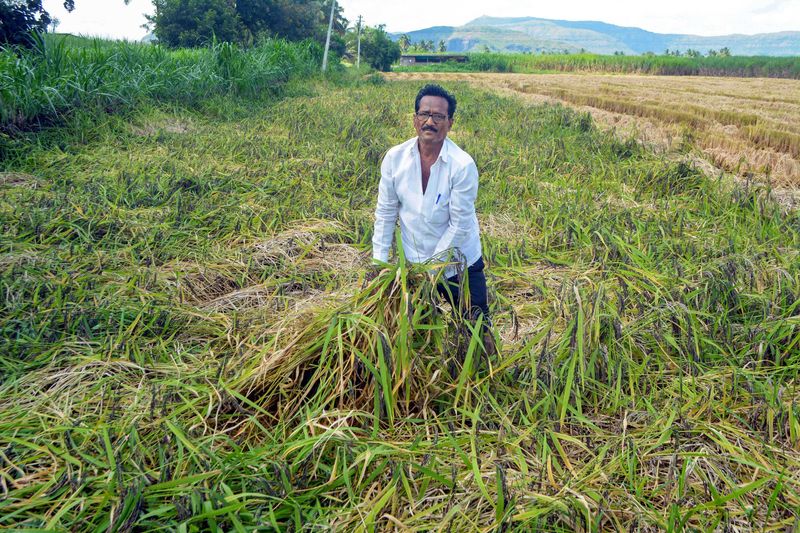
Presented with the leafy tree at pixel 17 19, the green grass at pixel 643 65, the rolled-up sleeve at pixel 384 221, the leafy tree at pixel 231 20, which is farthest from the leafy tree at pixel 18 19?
the green grass at pixel 643 65

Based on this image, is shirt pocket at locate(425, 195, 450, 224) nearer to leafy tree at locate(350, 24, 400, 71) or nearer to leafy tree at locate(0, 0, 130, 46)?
leafy tree at locate(0, 0, 130, 46)

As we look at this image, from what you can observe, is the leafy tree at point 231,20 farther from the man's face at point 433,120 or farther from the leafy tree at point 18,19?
the man's face at point 433,120

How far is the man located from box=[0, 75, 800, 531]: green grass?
33 cm

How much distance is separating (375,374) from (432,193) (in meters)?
0.84

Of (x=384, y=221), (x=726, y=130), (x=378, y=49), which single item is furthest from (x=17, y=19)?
(x=378, y=49)

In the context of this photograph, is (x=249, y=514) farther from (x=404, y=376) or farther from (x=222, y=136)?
(x=222, y=136)

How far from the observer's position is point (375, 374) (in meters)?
1.99

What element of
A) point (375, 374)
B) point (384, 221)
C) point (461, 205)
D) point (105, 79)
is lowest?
point (375, 374)

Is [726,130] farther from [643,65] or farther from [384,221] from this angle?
[643,65]

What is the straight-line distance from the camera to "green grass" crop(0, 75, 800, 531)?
1.67 m

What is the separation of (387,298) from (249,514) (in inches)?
36.0

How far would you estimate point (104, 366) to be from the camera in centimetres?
233

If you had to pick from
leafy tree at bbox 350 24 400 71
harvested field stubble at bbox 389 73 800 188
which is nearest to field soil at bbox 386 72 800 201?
harvested field stubble at bbox 389 73 800 188

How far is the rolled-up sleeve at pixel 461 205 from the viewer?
2285 millimetres
